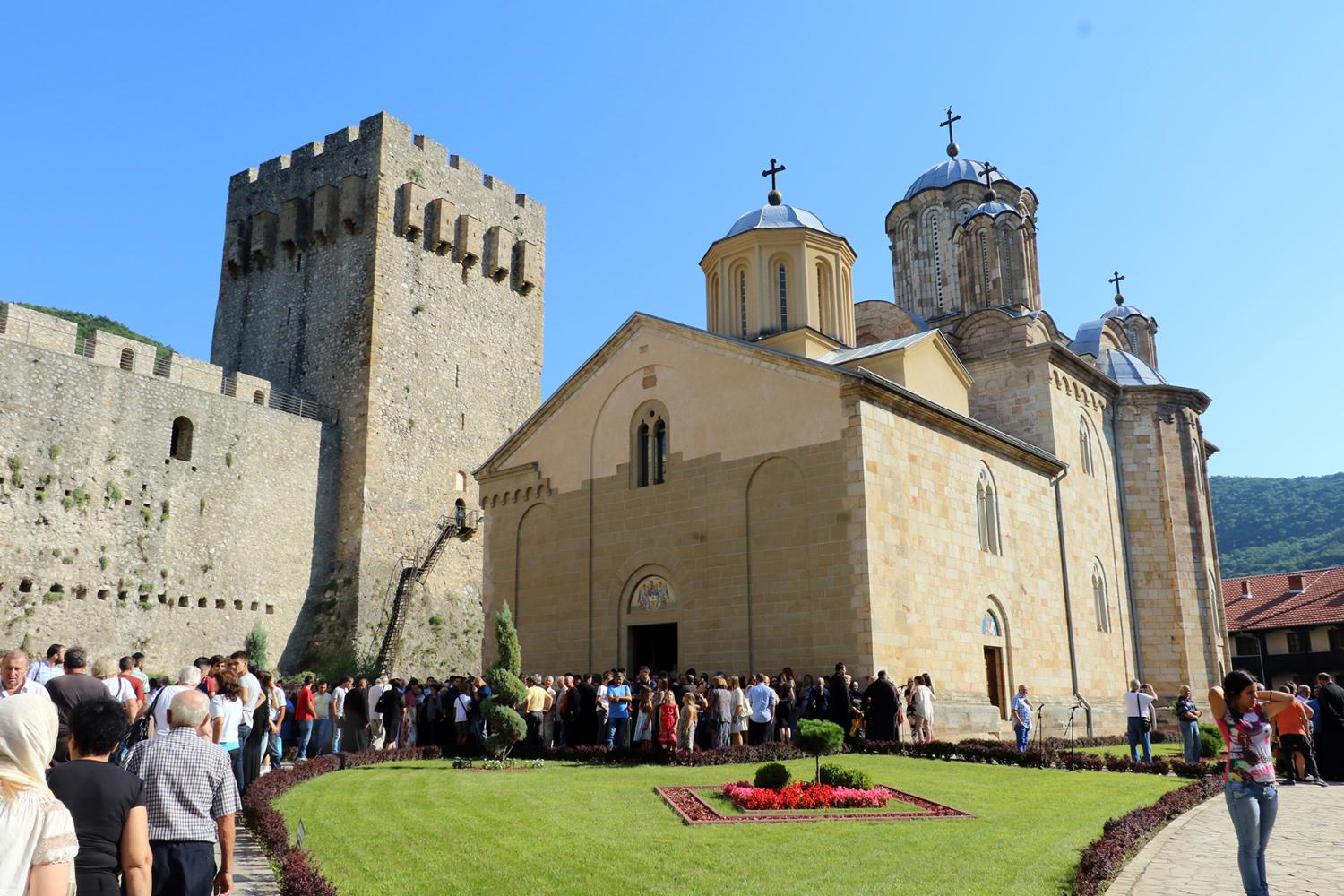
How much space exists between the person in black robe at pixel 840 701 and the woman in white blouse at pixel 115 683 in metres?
10.1

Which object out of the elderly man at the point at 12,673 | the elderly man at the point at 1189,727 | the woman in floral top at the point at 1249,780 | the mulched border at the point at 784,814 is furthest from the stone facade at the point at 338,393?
the woman in floral top at the point at 1249,780

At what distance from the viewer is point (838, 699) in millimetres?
15875

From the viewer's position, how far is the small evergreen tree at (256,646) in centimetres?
3056

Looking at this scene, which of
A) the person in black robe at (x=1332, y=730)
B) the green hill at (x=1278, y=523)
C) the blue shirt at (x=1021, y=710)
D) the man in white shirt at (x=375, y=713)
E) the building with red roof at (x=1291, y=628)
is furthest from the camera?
the green hill at (x=1278, y=523)

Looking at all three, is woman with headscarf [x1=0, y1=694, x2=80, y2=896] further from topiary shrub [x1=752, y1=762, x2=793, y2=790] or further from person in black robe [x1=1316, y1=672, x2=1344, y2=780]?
person in black robe [x1=1316, y1=672, x2=1344, y2=780]

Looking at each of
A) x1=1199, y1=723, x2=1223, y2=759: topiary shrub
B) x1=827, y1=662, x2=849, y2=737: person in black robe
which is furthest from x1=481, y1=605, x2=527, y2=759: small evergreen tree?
x1=1199, y1=723, x2=1223, y2=759: topiary shrub

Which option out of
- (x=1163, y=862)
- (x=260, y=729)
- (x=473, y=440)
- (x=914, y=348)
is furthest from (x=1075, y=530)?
(x=473, y=440)

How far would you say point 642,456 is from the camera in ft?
70.5

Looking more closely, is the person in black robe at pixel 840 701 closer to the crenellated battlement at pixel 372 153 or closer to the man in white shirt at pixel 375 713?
the man in white shirt at pixel 375 713

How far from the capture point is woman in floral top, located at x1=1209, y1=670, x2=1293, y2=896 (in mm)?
6371

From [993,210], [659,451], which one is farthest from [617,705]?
[993,210]

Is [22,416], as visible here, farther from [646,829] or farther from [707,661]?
[646,829]

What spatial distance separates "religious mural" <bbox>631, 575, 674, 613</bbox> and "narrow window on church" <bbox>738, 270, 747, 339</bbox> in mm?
6784

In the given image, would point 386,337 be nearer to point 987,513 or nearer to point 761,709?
point 987,513
